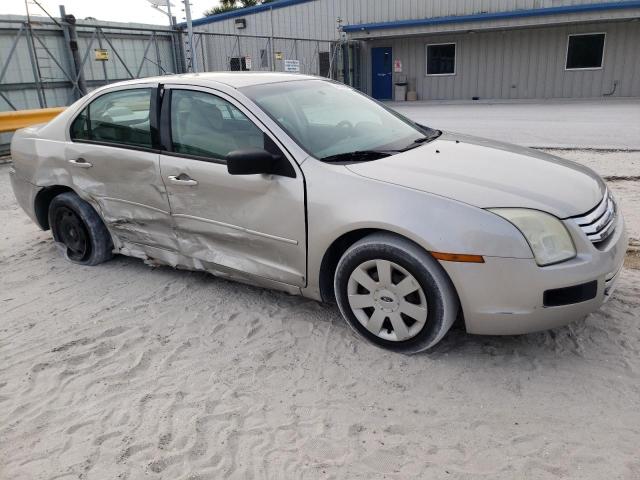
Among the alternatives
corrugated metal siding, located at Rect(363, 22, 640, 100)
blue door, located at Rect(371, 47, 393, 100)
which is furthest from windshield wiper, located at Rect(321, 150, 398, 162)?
blue door, located at Rect(371, 47, 393, 100)

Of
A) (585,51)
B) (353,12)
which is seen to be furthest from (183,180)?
(353,12)

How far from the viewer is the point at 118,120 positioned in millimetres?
4309

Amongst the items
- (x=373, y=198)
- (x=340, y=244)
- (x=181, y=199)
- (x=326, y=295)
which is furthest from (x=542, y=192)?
(x=181, y=199)

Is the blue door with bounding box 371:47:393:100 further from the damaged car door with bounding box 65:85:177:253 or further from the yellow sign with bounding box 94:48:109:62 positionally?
the damaged car door with bounding box 65:85:177:253

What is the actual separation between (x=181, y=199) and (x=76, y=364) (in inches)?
50.7

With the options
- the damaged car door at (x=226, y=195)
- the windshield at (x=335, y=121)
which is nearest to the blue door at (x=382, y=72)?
the windshield at (x=335, y=121)

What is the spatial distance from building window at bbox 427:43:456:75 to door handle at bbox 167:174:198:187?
64.7ft

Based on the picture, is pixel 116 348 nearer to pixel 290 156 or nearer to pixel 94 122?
pixel 290 156

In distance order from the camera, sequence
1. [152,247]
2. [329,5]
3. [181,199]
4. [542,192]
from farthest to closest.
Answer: [329,5], [152,247], [181,199], [542,192]

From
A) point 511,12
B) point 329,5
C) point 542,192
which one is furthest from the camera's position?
point 329,5

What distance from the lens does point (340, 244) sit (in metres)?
3.31

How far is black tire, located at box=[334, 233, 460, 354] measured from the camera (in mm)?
2910

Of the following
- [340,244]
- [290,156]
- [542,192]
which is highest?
[290,156]

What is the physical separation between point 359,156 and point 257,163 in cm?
64
